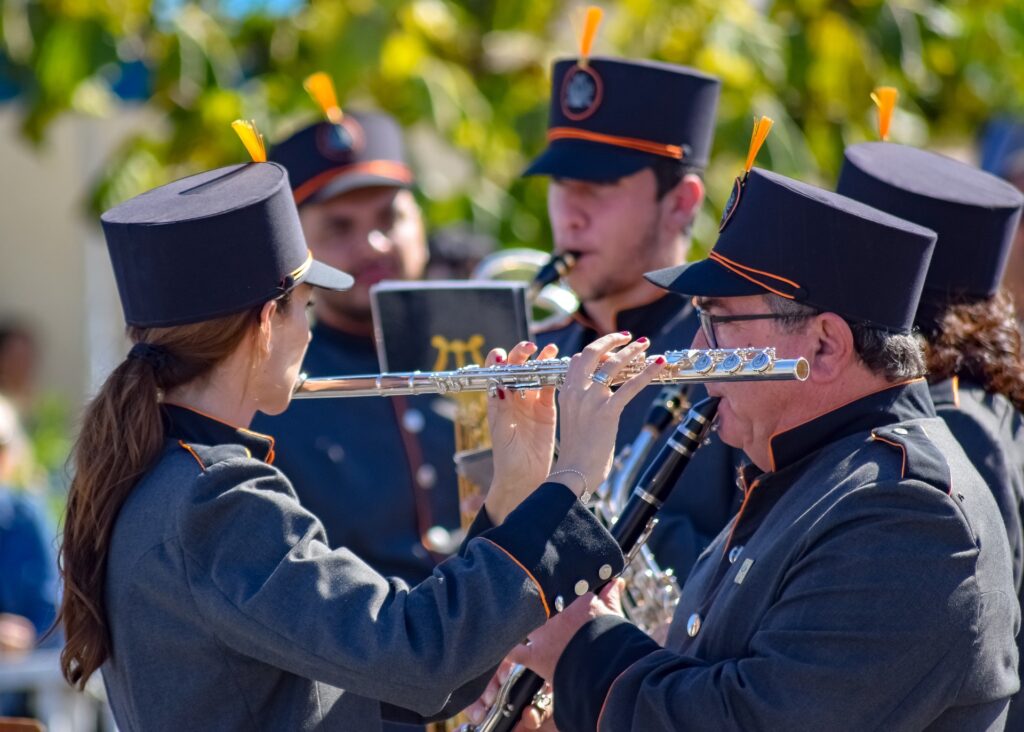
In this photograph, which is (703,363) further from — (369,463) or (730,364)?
(369,463)

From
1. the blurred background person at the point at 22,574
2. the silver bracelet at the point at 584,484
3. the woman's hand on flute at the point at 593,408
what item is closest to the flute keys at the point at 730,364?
the woman's hand on flute at the point at 593,408

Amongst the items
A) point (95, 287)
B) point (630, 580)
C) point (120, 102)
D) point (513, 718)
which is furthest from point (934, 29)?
point (513, 718)

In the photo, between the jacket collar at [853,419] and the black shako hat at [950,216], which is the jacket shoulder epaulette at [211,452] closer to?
the jacket collar at [853,419]

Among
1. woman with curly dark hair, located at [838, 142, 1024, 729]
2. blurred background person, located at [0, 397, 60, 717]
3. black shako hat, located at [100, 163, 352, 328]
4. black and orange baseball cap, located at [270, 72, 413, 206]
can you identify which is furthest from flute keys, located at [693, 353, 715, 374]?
blurred background person, located at [0, 397, 60, 717]

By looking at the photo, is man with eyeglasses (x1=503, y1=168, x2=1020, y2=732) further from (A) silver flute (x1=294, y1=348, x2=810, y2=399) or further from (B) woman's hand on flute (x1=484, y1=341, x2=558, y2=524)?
(B) woman's hand on flute (x1=484, y1=341, x2=558, y2=524)

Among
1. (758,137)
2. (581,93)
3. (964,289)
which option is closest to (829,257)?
(758,137)

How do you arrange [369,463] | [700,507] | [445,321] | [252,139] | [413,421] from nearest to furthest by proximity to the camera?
[252,139], [700,507], [445,321], [369,463], [413,421]

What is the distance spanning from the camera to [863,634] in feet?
7.66

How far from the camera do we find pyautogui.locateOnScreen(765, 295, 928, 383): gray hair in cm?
264

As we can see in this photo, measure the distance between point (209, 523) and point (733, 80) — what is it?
215 inches

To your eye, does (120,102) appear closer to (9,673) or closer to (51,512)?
(51,512)

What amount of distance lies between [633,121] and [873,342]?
1.54 m

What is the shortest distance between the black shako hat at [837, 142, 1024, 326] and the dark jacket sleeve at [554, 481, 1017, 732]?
1054 mm

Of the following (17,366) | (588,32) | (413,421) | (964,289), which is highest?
(588,32)
